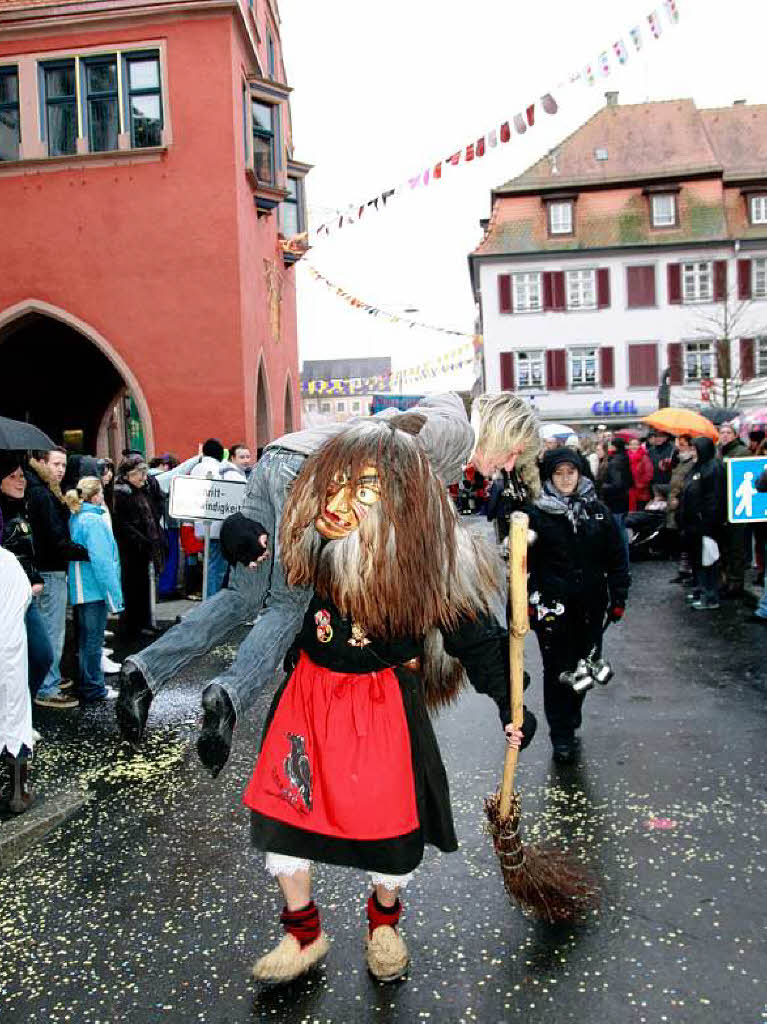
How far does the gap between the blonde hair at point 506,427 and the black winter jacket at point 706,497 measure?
263 inches

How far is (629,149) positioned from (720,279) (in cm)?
721

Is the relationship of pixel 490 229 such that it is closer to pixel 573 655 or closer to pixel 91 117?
pixel 91 117

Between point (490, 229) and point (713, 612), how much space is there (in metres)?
31.9

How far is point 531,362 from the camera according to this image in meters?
39.0

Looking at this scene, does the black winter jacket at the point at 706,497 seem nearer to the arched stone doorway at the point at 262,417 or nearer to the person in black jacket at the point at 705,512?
the person in black jacket at the point at 705,512

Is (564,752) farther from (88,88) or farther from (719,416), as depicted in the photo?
(88,88)

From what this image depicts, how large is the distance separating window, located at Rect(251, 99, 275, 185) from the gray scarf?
15.4m

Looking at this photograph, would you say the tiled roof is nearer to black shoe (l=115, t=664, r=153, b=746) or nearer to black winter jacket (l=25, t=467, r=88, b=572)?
black winter jacket (l=25, t=467, r=88, b=572)

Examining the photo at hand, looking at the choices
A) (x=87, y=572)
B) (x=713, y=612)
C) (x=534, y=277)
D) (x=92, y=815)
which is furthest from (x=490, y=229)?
(x=92, y=815)

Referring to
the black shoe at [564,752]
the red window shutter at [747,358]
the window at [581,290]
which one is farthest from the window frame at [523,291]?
the black shoe at [564,752]

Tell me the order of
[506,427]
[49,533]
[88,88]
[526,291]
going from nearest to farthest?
[506,427] < [49,533] < [88,88] < [526,291]

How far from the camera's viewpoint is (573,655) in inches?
219

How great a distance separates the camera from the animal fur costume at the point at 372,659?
2887 mm

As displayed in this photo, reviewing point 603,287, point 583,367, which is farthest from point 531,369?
point 603,287
